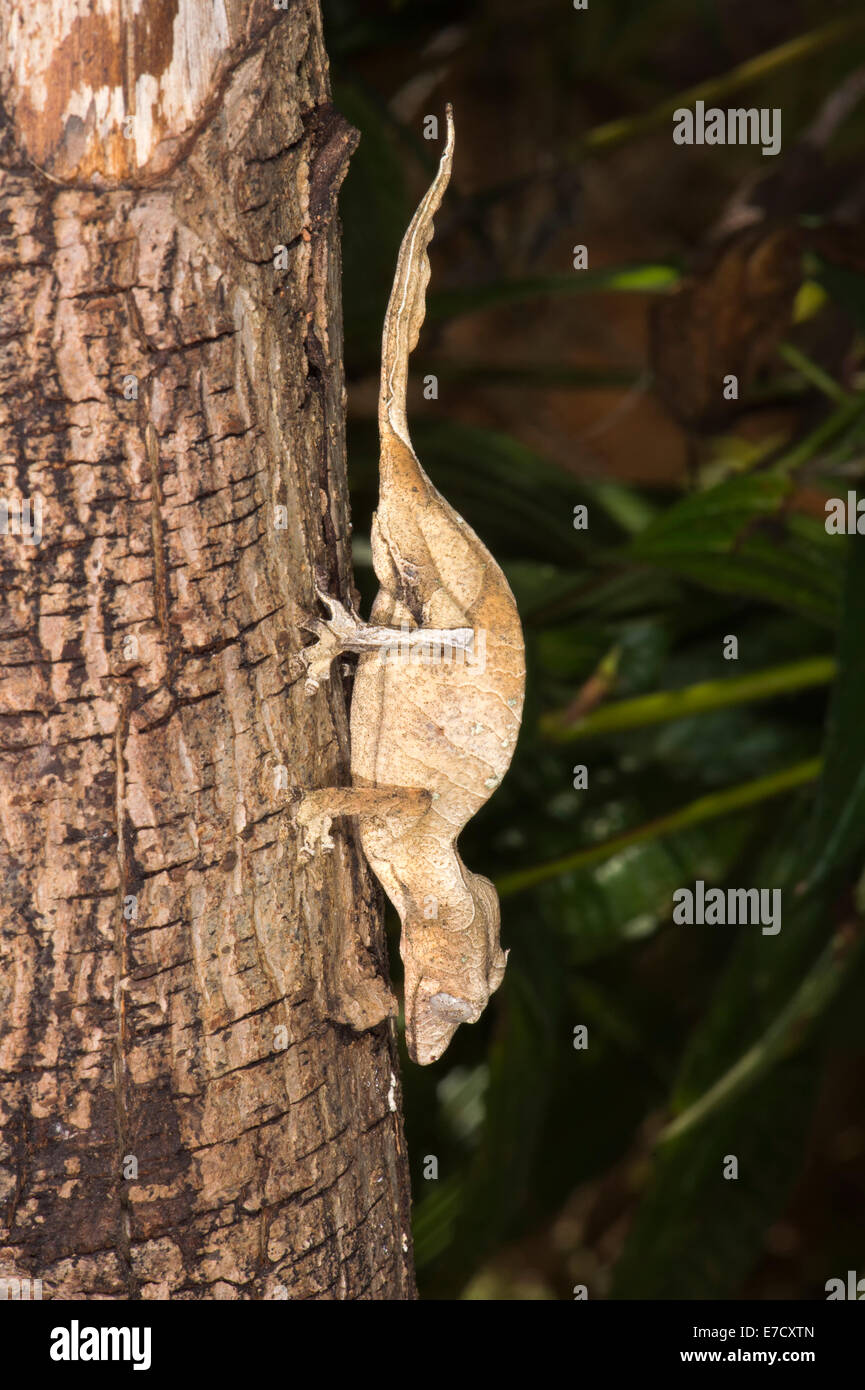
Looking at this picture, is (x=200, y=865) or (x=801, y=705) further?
(x=801, y=705)

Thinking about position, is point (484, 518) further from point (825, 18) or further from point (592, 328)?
point (592, 328)

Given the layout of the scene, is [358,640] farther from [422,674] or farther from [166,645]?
[166,645]

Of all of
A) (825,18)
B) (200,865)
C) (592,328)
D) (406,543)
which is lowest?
(200,865)

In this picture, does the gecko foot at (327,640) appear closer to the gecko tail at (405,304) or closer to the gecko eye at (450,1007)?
the gecko tail at (405,304)

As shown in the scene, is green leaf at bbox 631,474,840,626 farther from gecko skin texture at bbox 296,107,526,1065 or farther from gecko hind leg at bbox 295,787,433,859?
gecko hind leg at bbox 295,787,433,859

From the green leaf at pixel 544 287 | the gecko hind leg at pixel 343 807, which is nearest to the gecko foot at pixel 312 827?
the gecko hind leg at pixel 343 807

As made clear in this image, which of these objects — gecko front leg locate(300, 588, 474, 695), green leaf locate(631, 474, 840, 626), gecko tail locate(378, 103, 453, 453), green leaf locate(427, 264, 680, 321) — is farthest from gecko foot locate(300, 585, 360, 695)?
green leaf locate(427, 264, 680, 321)

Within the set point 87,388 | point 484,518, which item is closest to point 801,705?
point 484,518
